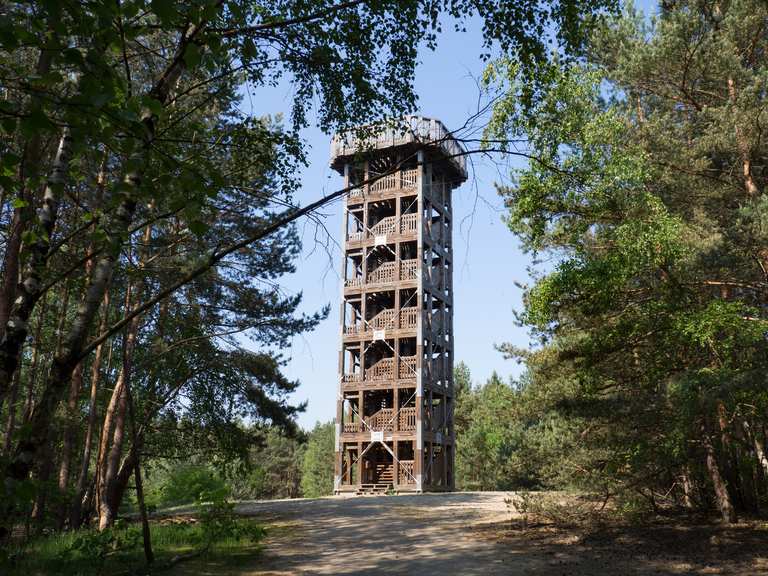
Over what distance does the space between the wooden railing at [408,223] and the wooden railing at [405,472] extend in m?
10.6

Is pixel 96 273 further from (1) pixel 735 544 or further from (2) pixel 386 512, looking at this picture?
(2) pixel 386 512

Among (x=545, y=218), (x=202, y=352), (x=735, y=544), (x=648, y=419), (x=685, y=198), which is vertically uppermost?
(x=685, y=198)

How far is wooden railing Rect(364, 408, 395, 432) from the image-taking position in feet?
91.3

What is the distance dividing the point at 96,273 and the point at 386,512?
40.6 feet

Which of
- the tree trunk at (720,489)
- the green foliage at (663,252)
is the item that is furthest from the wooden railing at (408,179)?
the tree trunk at (720,489)

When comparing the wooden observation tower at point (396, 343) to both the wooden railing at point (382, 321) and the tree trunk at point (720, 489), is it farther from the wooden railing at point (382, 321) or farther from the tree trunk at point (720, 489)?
the tree trunk at point (720, 489)

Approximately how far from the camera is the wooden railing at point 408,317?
28.4 metres

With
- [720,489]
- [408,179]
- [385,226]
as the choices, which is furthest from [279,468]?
[720,489]

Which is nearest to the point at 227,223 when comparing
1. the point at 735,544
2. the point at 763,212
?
the point at 763,212

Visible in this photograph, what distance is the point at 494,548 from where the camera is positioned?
981cm

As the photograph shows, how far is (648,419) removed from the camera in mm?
10992

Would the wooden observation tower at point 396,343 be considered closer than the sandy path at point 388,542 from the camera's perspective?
No

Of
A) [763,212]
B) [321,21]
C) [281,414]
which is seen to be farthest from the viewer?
[281,414]

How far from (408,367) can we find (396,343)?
1220mm
